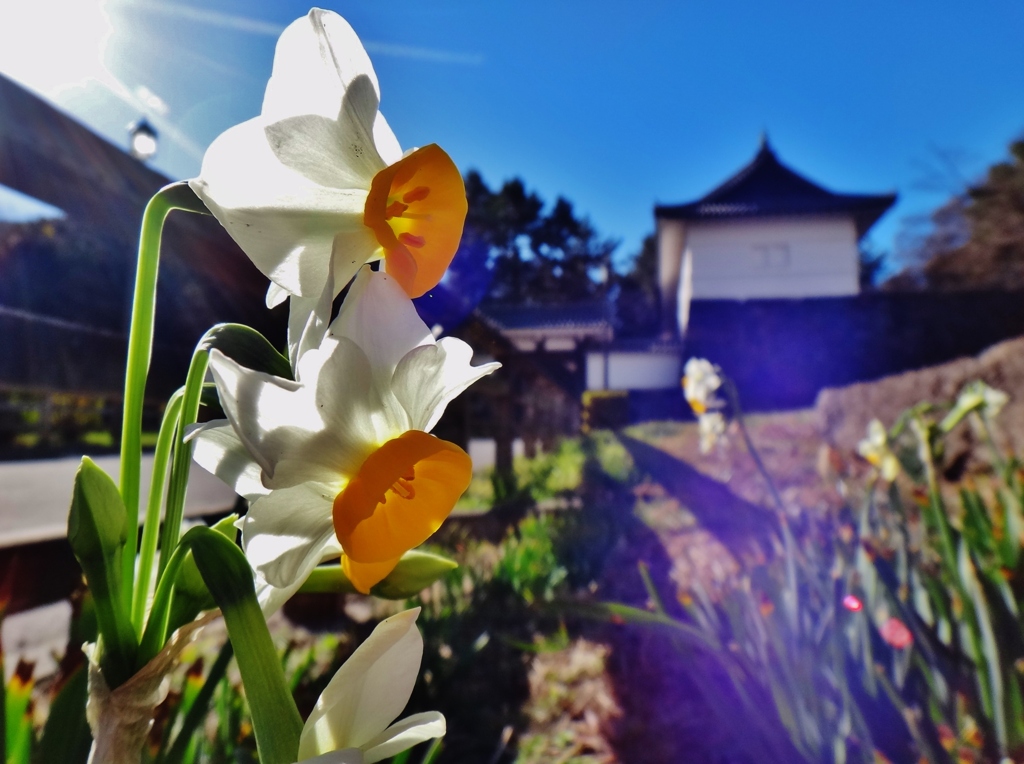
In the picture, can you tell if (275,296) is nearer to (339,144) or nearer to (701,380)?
(339,144)

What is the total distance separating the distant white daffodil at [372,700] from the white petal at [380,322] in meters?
0.07

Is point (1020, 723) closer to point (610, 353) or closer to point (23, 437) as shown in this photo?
point (610, 353)

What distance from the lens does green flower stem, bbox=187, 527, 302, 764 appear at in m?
0.15

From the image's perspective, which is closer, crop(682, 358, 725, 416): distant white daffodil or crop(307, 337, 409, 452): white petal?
crop(307, 337, 409, 452): white petal

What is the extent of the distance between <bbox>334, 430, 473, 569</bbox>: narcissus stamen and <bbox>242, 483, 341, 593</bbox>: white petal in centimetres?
1

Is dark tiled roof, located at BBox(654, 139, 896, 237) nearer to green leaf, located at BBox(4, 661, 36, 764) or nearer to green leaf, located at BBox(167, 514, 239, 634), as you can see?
green leaf, located at BBox(4, 661, 36, 764)

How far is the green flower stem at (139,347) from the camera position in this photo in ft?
0.61

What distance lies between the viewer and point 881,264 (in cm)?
1688

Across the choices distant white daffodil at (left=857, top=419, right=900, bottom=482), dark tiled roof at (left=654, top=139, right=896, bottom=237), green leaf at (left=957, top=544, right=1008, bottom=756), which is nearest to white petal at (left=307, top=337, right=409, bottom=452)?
green leaf at (left=957, top=544, right=1008, bottom=756)

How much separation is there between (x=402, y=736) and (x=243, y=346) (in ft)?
0.43

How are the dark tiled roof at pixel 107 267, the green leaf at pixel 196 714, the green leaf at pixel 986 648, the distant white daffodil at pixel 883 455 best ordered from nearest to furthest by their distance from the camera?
the green leaf at pixel 196 714, the dark tiled roof at pixel 107 267, the green leaf at pixel 986 648, the distant white daffodil at pixel 883 455

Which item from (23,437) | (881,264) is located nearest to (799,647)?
(23,437)

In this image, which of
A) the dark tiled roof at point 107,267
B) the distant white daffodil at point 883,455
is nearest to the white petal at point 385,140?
the dark tiled roof at point 107,267

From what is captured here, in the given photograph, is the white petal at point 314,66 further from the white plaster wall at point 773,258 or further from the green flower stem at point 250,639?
the white plaster wall at point 773,258
